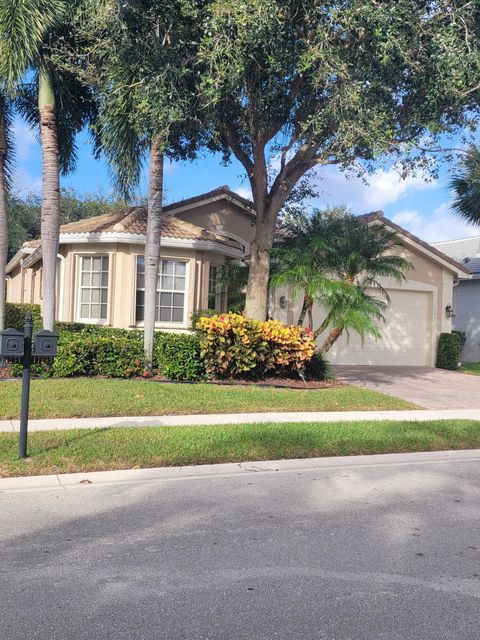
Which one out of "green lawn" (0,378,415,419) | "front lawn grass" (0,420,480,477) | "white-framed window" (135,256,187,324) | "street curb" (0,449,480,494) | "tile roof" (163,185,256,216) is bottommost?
"street curb" (0,449,480,494)

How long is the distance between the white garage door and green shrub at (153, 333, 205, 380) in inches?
307

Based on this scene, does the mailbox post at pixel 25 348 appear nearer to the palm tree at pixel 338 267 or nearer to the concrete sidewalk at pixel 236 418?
the concrete sidewalk at pixel 236 418

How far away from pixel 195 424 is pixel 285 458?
194cm

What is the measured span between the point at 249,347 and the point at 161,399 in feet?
9.36

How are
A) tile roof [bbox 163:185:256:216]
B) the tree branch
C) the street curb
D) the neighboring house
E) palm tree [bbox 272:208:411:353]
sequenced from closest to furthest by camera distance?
the street curb
palm tree [bbox 272:208:411:353]
the tree branch
tile roof [bbox 163:185:256:216]
the neighboring house

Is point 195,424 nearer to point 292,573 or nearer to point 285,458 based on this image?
point 285,458

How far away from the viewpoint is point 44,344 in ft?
21.6

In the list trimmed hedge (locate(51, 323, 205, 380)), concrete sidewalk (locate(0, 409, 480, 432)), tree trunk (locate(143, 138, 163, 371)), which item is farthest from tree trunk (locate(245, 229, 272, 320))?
concrete sidewalk (locate(0, 409, 480, 432))

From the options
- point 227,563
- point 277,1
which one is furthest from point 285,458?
point 277,1

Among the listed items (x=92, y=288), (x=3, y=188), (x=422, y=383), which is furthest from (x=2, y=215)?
(x=422, y=383)

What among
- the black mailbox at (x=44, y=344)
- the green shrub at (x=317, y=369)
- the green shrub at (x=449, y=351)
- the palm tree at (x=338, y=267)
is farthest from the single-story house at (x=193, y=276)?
the black mailbox at (x=44, y=344)

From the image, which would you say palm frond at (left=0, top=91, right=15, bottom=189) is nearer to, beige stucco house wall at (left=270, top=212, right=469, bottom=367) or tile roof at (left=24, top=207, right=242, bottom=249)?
tile roof at (left=24, top=207, right=242, bottom=249)

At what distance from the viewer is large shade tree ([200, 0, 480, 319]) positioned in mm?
10141

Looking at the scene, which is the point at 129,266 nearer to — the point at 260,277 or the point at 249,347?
the point at 260,277
